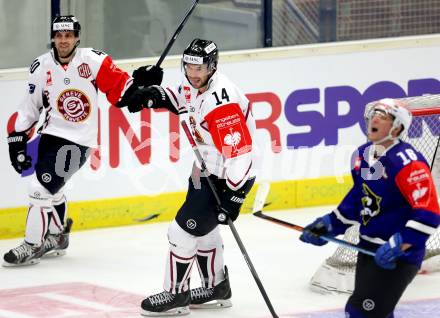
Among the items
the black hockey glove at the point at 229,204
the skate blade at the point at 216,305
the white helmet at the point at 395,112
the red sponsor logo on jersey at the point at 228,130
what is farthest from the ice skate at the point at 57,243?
the white helmet at the point at 395,112

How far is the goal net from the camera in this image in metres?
6.60

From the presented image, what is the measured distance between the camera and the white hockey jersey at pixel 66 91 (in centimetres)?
722

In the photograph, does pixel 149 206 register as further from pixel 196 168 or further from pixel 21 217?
pixel 196 168

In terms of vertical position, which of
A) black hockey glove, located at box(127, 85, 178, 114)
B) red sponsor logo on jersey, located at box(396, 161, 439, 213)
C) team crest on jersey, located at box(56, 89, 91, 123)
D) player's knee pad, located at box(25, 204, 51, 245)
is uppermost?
black hockey glove, located at box(127, 85, 178, 114)

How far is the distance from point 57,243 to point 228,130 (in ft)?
7.02

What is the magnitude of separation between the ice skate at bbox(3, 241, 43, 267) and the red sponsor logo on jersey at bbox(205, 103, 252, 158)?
6.16 ft

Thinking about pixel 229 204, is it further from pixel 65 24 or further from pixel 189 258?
pixel 65 24

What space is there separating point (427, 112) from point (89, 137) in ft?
6.50

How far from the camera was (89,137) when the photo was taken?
24.1 ft

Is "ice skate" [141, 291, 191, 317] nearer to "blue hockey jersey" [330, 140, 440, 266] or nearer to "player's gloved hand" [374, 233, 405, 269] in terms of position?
"blue hockey jersey" [330, 140, 440, 266]

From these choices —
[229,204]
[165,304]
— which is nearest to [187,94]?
[229,204]

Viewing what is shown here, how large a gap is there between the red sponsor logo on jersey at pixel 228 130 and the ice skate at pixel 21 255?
188 centimetres

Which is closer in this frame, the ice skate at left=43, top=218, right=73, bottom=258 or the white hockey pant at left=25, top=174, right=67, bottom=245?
the white hockey pant at left=25, top=174, right=67, bottom=245

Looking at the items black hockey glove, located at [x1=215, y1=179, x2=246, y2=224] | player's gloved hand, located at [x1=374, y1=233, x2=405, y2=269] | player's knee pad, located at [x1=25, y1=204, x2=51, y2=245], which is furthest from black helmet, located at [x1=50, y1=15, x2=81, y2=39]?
player's gloved hand, located at [x1=374, y1=233, x2=405, y2=269]
